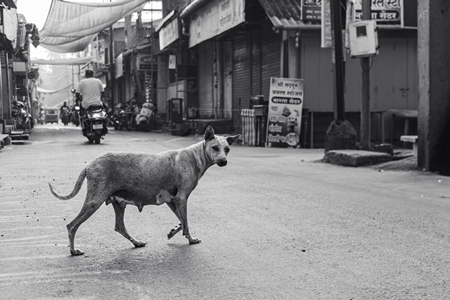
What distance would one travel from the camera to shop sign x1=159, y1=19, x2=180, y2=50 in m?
28.0

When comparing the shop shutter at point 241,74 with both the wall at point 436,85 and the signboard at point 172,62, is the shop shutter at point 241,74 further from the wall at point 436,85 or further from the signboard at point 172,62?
the wall at point 436,85

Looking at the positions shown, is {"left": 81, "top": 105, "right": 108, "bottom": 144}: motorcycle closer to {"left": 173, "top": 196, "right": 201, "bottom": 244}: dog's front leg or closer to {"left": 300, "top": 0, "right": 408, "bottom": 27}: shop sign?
{"left": 300, "top": 0, "right": 408, "bottom": 27}: shop sign

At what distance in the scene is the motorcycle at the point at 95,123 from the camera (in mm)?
17031

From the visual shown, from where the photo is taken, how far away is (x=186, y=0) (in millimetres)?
35031

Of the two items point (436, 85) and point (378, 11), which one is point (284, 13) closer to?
point (378, 11)

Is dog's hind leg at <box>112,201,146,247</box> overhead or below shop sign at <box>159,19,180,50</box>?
below

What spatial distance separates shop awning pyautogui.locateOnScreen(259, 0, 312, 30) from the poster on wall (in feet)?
5.12

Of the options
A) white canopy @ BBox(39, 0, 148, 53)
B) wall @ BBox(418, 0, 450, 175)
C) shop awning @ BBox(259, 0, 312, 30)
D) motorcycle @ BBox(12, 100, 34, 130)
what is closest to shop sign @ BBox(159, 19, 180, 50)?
white canopy @ BBox(39, 0, 148, 53)

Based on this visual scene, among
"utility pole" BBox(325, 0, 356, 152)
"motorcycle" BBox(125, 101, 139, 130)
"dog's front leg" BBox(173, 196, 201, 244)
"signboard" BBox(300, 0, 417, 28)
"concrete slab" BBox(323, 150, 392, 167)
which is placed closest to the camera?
"dog's front leg" BBox(173, 196, 201, 244)

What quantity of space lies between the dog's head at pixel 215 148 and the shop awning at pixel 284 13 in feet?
41.6

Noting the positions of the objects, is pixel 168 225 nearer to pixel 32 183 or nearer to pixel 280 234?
pixel 280 234

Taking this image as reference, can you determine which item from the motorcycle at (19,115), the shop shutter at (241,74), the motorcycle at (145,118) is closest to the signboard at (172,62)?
the motorcycle at (145,118)

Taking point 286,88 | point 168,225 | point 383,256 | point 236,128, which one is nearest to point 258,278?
point 383,256

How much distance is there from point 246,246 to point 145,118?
26.8 meters
